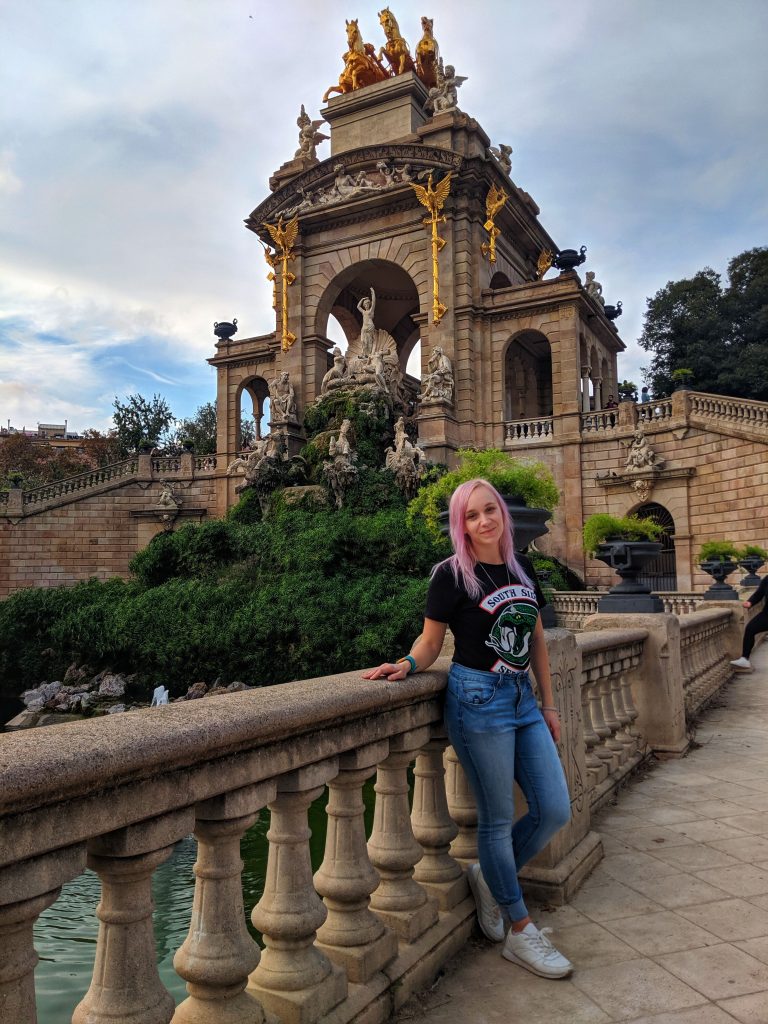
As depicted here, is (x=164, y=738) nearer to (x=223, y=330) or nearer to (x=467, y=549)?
(x=467, y=549)

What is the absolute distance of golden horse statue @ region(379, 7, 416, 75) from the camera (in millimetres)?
33344

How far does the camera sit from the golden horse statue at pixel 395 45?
3334cm

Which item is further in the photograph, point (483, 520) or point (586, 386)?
point (586, 386)

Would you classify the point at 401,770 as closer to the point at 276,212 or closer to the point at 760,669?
the point at 760,669

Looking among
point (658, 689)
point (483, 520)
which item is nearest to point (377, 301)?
point (658, 689)

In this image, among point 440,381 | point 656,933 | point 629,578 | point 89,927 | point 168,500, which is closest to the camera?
point 656,933

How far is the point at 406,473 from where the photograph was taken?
25.0 meters

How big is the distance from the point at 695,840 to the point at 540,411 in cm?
3107

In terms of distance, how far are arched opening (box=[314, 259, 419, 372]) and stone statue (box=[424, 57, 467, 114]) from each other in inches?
242

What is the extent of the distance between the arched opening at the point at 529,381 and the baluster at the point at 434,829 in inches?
1226

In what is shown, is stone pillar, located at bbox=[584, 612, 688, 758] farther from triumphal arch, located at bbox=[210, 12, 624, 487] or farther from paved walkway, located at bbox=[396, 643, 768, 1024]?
triumphal arch, located at bbox=[210, 12, 624, 487]

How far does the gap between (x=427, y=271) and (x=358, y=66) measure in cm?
1204

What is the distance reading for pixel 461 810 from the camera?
376 centimetres

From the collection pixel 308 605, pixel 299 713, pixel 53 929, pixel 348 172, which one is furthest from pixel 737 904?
pixel 348 172
